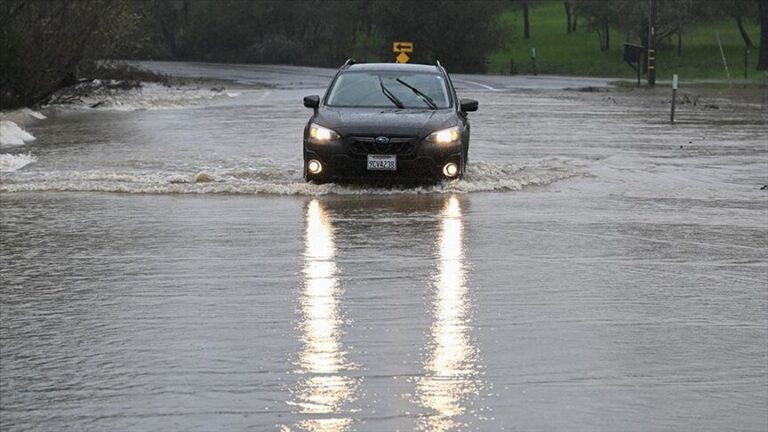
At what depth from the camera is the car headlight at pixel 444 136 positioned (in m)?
17.6

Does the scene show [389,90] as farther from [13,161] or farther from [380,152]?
[13,161]

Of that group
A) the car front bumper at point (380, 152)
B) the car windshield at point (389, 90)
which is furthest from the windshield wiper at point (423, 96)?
the car front bumper at point (380, 152)

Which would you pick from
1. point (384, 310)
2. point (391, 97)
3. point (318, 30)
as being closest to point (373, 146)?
point (391, 97)

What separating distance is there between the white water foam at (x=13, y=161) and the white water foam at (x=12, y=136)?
3.13 m

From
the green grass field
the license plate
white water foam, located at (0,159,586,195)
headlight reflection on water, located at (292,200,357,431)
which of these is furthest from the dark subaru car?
the green grass field

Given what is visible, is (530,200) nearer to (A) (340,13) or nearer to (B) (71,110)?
(B) (71,110)

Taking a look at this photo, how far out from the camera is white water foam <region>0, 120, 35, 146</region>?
2536cm

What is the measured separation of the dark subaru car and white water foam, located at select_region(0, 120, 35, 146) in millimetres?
8384

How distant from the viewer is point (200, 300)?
1032 centimetres

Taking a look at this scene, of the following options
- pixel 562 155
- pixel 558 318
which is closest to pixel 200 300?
pixel 558 318

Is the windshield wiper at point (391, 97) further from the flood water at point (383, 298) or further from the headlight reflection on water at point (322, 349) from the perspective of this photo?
the headlight reflection on water at point (322, 349)

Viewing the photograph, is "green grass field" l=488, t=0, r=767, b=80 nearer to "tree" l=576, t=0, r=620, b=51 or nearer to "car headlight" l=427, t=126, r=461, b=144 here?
"tree" l=576, t=0, r=620, b=51

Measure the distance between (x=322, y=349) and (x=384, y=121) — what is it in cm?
907

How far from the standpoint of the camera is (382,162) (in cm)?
1734
